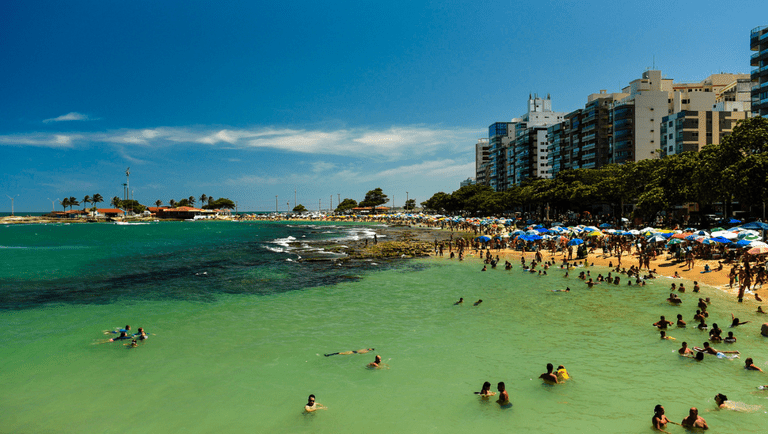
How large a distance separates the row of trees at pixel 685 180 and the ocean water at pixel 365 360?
1216cm

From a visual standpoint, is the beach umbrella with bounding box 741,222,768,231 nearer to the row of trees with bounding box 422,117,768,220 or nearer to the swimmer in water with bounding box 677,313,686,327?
the row of trees with bounding box 422,117,768,220

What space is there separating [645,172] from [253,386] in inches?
2220

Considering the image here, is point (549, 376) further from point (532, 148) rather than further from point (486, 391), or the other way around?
point (532, 148)

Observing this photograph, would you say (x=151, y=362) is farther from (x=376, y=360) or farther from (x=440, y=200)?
(x=440, y=200)

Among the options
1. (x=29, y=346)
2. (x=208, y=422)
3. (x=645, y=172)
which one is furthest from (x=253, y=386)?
(x=645, y=172)

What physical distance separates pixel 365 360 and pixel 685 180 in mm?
44167

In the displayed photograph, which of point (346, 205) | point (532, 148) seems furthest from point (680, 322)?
point (346, 205)

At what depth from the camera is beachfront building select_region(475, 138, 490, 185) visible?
171m

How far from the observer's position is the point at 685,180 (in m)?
43.2

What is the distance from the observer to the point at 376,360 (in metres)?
15.1

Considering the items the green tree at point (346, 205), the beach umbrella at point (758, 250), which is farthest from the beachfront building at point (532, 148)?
the beach umbrella at point (758, 250)

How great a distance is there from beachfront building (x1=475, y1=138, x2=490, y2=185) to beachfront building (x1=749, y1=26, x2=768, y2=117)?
4275 inches

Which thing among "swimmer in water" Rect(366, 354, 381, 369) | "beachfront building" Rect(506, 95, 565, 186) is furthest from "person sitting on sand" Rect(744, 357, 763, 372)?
"beachfront building" Rect(506, 95, 565, 186)

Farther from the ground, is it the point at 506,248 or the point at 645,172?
the point at 645,172
